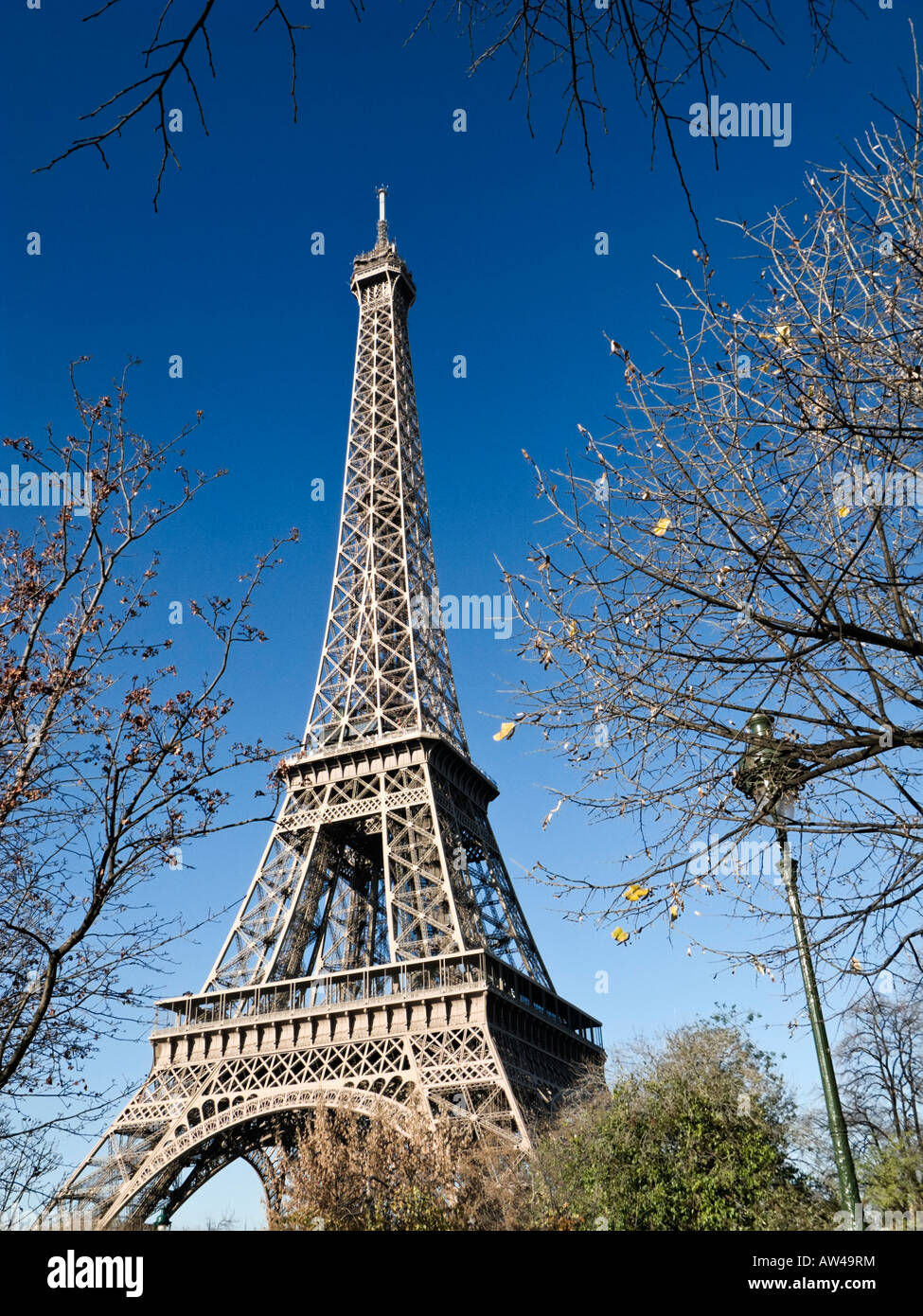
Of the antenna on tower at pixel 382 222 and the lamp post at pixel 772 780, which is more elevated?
the antenna on tower at pixel 382 222

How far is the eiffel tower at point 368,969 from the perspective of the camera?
31734 mm

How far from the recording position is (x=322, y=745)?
1745 inches

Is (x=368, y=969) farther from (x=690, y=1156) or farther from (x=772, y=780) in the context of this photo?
(x=772, y=780)

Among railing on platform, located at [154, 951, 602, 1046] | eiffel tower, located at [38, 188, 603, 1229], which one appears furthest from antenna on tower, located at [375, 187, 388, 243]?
railing on platform, located at [154, 951, 602, 1046]

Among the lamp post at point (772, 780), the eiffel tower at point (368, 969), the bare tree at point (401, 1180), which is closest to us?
the lamp post at point (772, 780)

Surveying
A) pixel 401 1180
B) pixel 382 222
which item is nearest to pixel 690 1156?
pixel 401 1180

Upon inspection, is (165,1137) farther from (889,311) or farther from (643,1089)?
(889,311)

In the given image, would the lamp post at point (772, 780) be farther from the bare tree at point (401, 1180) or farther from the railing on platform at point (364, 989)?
the railing on platform at point (364, 989)

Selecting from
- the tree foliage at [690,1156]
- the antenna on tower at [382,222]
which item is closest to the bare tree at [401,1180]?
the tree foliage at [690,1156]

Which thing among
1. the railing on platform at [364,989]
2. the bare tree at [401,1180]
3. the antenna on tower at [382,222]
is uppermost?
the antenna on tower at [382,222]

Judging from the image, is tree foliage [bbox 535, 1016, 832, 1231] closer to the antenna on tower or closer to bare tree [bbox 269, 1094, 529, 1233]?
bare tree [bbox 269, 1094, 529, 1233]

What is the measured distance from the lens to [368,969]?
3497 cm

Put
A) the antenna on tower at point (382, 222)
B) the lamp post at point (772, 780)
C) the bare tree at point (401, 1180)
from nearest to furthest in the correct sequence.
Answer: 1. the lamp post at point (772, 780)
2. the bare tree at point (401, 1180)
3. the antenna on tower at point (382, 222)
